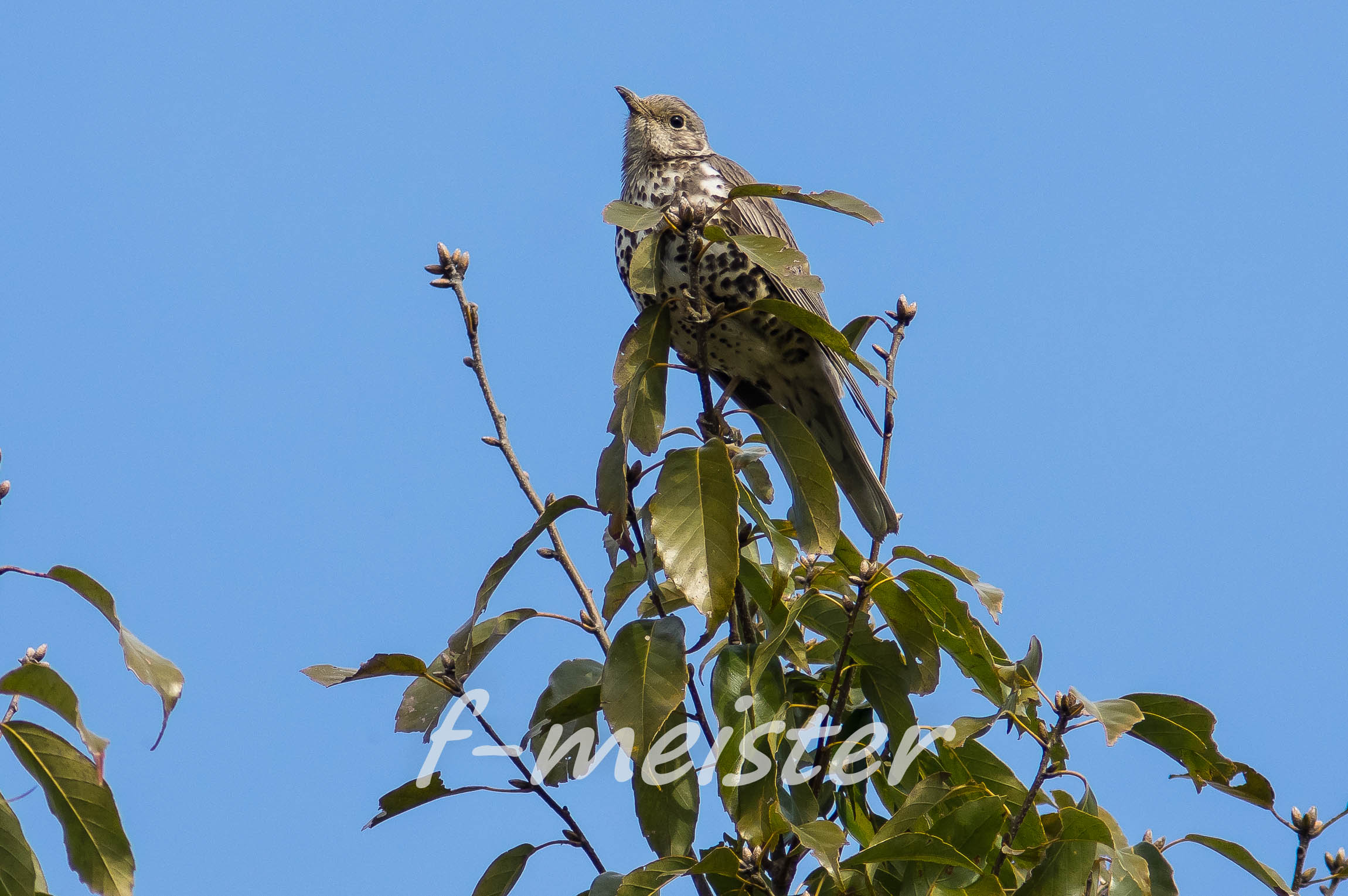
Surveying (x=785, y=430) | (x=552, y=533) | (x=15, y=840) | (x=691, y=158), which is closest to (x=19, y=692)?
(x=15, y=840)

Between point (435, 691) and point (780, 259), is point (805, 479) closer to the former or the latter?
point (780, 259)

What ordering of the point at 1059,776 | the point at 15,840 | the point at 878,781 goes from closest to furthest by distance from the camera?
1. the point at 15,840
2. the point at 1059,776
3. the point at 878,781

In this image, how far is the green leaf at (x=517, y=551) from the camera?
8.96 feet

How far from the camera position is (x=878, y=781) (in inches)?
110

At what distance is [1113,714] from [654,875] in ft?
2.93

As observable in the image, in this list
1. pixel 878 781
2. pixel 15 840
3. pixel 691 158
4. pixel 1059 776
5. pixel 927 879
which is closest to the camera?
pixel 15 840

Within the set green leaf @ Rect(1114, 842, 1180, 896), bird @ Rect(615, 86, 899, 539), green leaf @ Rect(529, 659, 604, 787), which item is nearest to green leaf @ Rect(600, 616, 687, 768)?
green leaf @ Rect(529, 659, 604, 787)

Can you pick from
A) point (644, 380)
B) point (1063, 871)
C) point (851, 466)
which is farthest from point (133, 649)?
point (851, 466)

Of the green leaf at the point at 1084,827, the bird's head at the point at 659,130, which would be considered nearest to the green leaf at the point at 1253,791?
the green leaf at the point at 1084,827

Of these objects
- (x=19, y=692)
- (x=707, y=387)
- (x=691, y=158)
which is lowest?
(x=19, y=692)

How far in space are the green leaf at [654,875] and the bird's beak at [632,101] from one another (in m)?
3.48

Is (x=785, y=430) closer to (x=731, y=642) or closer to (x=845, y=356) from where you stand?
(x=845, y=356)

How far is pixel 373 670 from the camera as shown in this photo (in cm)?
264

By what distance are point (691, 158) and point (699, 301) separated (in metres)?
2.35
